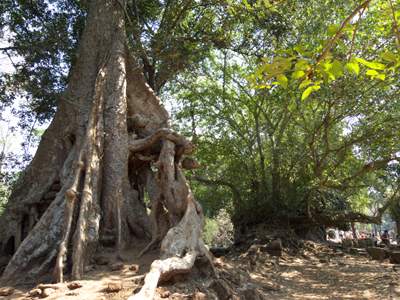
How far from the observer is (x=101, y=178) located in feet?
18.9

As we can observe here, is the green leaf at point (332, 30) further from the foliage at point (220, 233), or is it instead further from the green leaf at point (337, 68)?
the foliage at point (220, 233)

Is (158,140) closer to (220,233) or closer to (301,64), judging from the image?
(301,64)

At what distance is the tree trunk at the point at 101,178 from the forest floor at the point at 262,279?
26cm

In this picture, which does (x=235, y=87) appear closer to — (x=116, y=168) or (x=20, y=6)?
(x=20, y=6)

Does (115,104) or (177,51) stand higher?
(177,51)

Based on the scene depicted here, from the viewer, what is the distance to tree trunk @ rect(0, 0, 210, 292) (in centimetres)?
470

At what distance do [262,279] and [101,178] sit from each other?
3.56 m

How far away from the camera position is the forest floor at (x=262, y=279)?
151 inches

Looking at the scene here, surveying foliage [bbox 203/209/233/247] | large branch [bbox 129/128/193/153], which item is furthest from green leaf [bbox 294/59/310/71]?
foliage [bbox 203/209/233/247]

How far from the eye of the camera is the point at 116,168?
5.90 metres

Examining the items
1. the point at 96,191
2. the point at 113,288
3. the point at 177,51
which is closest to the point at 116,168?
the point at 96,191

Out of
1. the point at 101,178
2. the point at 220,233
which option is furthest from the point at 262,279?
the point at 220,233

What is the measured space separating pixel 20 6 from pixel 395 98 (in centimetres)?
932

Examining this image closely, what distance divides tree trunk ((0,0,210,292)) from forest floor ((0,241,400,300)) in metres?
0.26
